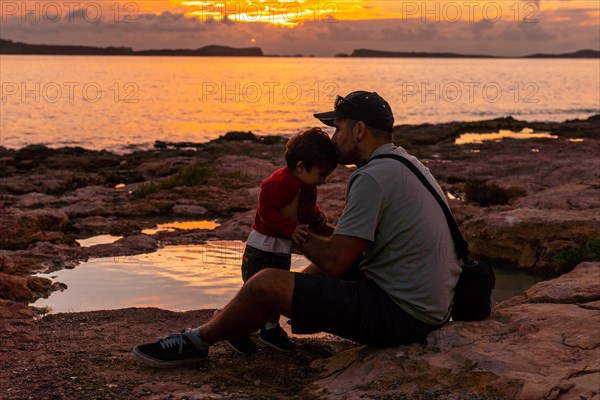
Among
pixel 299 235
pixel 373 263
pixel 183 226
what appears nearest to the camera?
pixel 373 263

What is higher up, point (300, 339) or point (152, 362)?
point (152, 362)

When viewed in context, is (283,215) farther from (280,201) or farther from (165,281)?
(165,281)

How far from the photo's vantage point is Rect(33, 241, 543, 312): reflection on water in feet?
24.4

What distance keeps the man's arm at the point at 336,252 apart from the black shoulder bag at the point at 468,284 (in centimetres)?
54

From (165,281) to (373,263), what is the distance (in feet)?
13.2

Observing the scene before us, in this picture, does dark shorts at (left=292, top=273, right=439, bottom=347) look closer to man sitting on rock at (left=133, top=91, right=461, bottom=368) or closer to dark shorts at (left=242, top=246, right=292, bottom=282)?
man sitting on rock at (left=133, top=91, right=461, bottom=368)

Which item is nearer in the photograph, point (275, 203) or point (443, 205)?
point (443, 205)

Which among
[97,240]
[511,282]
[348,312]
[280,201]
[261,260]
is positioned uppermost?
[280,201]

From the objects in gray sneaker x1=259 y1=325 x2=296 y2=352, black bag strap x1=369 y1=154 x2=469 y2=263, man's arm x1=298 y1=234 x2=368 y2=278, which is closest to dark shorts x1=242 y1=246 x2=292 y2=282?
gray sneaker x1=259 y1=325 x2=296 y2=352

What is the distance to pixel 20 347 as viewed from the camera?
557 centimetres

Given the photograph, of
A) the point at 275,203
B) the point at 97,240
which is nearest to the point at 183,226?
the point at 97,240

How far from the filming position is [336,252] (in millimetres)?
4551

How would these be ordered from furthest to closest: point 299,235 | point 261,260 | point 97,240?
point 97,240 → point 261,260 → point 299,235

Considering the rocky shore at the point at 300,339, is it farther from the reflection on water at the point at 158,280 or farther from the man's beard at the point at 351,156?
the man's beard at the point at 351,156
